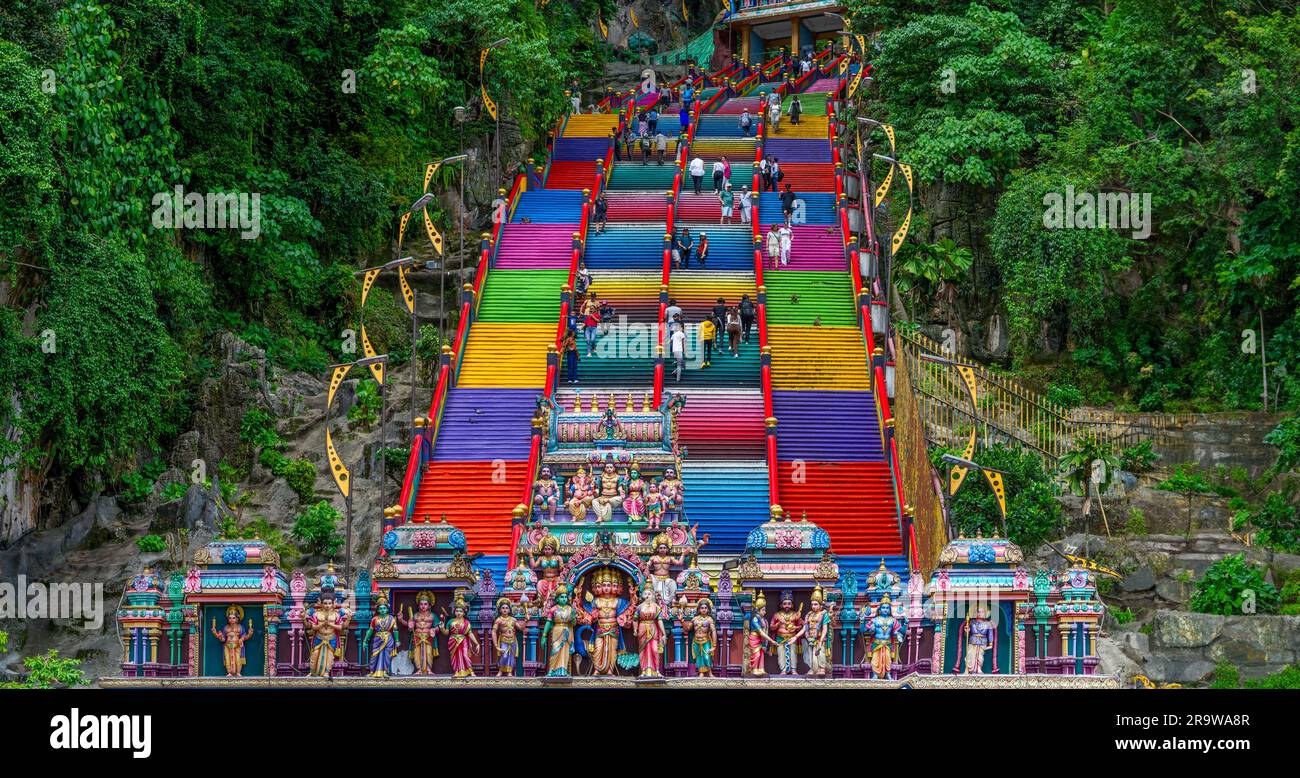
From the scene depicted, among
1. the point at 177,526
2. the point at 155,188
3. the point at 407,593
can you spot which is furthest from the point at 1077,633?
the point at 155,188

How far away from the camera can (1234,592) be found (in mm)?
30016

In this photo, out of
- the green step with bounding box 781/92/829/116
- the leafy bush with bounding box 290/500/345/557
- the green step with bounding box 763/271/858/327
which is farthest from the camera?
the green step with bounding box 781/92/829/116

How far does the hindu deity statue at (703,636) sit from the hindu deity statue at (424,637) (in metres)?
3.43

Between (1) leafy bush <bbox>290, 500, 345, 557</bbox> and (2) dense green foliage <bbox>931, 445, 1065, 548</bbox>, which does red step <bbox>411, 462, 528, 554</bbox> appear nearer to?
(1) leafy bush <bbox>290, 500, 345, 557</bbox>

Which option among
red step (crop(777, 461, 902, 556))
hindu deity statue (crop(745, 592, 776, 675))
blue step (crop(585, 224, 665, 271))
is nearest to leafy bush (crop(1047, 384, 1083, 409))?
red step (crop(777, 461, 902, 556))

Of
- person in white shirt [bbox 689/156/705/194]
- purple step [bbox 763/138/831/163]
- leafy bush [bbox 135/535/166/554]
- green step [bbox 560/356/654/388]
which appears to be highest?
purple step [bbox 763/138/831/163]

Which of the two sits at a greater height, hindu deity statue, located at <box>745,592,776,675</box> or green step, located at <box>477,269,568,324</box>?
green step, located at <box>477,269,568,324</box>

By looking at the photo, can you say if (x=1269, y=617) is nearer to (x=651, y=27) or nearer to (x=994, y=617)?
(x=994, y=617)

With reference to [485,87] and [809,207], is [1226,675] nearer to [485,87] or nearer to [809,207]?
[809,207]

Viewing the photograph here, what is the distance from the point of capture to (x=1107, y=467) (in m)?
34.0

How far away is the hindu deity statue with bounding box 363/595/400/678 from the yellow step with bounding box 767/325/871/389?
43.4ft

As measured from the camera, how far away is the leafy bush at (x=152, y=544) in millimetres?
33656

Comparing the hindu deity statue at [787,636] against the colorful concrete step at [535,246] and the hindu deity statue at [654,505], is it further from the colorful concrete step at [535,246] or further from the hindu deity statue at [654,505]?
the colorful concrete step at [535,246]

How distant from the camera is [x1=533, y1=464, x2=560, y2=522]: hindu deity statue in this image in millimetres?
29109
